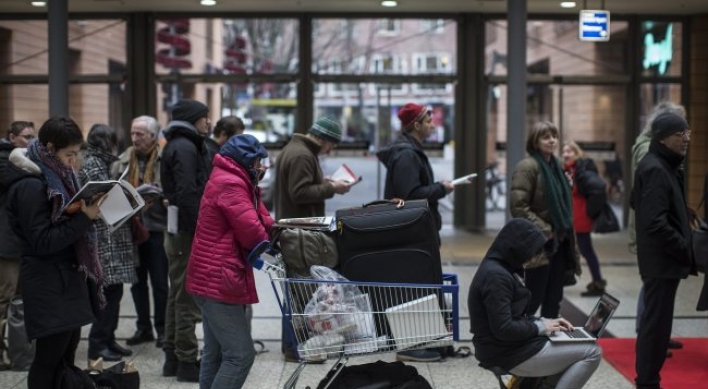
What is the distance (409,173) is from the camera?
7.38 m

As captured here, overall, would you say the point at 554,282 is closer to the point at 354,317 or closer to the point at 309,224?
the point at 309,224

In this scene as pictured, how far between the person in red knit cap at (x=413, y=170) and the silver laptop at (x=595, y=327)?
1.83 metres

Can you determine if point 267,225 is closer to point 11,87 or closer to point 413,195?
point 413,195

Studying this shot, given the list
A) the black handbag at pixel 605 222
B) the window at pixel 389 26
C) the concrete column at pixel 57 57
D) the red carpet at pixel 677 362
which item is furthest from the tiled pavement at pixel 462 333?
the window at pixel 389 26

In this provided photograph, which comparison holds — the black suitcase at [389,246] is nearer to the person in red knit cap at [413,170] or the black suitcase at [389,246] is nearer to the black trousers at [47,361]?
the person in red knit cap at [413,170]

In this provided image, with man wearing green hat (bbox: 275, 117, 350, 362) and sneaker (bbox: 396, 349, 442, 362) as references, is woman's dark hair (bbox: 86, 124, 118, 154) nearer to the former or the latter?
man wearing green hat (bbox: 275, 117, 350, 362)

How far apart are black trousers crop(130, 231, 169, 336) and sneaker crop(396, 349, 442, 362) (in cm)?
205

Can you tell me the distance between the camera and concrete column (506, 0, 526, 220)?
1173cm

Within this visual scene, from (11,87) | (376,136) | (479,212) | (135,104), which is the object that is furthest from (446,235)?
(11,87)

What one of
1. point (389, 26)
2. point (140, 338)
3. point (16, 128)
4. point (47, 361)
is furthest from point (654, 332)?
point (389, 26)

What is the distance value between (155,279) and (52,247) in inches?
113

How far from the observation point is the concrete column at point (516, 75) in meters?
11.7

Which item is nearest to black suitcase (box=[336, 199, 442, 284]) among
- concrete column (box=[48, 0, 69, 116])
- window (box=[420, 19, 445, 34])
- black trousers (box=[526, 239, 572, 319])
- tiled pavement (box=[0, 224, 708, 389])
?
tiled pavement (box=[0, 224, 708, 389])

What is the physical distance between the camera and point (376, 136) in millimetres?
16375
